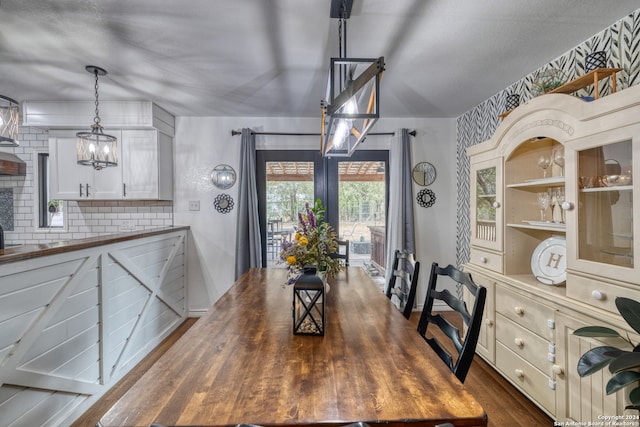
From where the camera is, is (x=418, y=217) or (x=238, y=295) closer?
(x=238, y=295)

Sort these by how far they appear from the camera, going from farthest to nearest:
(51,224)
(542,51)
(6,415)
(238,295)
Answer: (51,224) → (542,51) → (238,295) → (6,415)

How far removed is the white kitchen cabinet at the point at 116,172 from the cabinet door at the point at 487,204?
3344 mm

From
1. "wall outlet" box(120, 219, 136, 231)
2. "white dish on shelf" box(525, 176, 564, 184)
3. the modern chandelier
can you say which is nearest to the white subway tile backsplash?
"wall outlet" box(120, 219, 136, 231)

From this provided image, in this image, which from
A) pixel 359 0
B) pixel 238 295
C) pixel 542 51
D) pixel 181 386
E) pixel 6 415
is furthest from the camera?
pixel 542 51

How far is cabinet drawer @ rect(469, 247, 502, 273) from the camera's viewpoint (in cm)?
232

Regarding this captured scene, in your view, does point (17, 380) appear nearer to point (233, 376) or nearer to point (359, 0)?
point (233, 376)

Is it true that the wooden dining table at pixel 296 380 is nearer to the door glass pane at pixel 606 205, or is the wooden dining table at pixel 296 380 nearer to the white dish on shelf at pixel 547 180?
the door glass pane at pixel 606 205

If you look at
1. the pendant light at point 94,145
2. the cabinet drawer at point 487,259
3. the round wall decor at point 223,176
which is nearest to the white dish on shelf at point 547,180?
the cabinet drawer at point 487,259

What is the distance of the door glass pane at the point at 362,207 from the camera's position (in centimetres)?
379

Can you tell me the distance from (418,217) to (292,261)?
8.56ft

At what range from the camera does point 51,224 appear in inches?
Result: 143

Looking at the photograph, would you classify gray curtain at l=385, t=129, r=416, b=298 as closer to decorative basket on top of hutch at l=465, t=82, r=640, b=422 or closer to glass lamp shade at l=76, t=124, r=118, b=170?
decorative basket on top of hutch at l=465, t=82, r=640, b=422

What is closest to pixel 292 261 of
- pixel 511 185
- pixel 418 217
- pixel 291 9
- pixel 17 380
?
pixel 291 9

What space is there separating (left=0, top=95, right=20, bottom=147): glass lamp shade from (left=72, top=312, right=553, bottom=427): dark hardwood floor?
185cm
